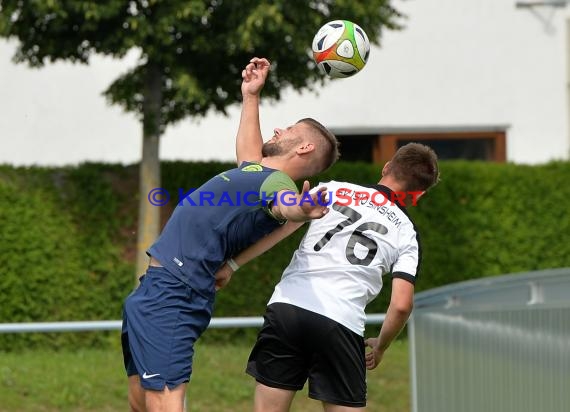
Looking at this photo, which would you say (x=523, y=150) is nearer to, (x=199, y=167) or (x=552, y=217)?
(x=552, y=217)

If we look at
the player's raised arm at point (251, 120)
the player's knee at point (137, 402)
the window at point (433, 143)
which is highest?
the window at point (433, 143)

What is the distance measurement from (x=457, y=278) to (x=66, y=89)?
213 inches

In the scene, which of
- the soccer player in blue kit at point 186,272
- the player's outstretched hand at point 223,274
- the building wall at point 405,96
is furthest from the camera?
the building wall at point 405,96

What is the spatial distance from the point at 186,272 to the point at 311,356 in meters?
0.90

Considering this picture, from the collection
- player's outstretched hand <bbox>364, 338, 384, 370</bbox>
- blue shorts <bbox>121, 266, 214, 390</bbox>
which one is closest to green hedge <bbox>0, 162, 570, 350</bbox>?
player's outstretched hand <bbox>364, 338, 384, 370</bbox>

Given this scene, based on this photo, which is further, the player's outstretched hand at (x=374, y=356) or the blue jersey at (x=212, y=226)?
the player's outstretched hand at (x=374, y=356)

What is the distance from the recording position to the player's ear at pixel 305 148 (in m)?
5.17

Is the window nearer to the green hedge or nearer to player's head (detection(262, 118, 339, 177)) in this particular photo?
the green hedge

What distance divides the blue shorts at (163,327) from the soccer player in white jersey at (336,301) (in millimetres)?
589

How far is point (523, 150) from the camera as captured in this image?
1554 cm

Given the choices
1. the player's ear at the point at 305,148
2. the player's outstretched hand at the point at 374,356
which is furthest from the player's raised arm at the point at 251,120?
the player's outstretched hand at the point at 374,356

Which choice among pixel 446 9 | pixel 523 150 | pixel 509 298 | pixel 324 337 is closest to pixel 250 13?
pixel 509 298

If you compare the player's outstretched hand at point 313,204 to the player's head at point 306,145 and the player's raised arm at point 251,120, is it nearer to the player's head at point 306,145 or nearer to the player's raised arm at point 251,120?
the player's head at point 306,145

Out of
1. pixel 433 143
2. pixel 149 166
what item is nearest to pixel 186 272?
pixel 149 166
